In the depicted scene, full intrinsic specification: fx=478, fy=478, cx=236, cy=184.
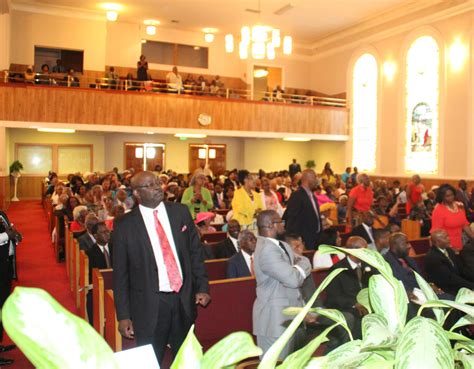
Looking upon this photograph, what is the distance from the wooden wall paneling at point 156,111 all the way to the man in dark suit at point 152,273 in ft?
38.1

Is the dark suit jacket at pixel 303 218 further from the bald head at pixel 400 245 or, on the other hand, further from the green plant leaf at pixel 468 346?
the green plant leaf at pixel 468 346

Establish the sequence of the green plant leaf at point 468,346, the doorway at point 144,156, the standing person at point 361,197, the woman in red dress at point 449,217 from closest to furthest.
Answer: the green plant leaf at point 468,346
the woman in red dress at point 449,217
the standing person at point 361,197
the doorway at point 144,156

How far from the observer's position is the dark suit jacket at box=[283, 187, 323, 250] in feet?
18.4

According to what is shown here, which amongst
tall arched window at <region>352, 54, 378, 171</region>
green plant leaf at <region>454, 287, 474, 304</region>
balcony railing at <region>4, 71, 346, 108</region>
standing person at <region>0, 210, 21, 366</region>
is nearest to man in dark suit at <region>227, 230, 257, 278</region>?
standing person at <region>0, 210, 21, 366</region>

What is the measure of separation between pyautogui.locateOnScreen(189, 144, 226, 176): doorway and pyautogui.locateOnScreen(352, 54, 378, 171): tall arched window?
17.5ft

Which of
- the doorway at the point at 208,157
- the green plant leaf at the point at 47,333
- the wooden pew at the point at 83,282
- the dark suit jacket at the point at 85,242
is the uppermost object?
the doorway at the point at 208,157

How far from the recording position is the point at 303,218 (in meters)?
5.66

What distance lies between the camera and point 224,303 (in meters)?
4.44

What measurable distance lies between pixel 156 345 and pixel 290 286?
1.06 metres

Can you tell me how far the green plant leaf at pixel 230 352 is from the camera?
0.48m

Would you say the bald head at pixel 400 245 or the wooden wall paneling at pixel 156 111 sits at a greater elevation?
the wooden wall paneling at pixel 156 111

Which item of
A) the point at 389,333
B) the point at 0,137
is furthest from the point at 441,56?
the point at 389,333

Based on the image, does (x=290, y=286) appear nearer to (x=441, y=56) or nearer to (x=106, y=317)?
(x=106, y=317)

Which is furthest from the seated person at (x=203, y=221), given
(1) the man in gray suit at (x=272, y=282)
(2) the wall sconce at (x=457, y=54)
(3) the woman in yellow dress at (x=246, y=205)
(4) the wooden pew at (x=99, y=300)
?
(2) the wall sconce at (x=457, y=54)
